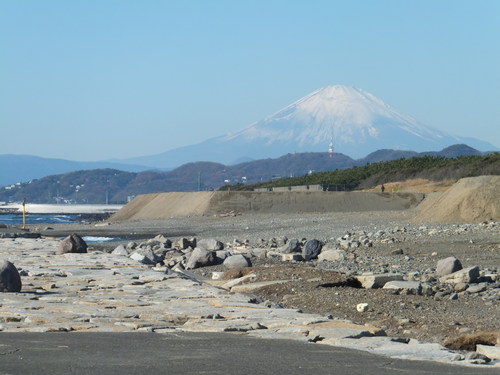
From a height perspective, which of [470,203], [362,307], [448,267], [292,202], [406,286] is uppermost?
[292,202]

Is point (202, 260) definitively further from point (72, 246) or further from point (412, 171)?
point (412, 171)

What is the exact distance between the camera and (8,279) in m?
12.0

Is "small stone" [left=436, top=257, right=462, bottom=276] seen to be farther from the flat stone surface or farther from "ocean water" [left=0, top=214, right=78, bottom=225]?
"ocean water" [left=0, top=214, right=78, bottom=225]

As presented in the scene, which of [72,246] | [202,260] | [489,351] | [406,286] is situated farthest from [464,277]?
[72,246]

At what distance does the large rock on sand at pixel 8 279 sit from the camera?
472 inches

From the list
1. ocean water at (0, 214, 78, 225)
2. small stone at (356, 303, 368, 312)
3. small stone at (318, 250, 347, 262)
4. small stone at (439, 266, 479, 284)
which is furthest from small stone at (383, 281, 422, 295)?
ocean water at (0, 214, 78, 225)

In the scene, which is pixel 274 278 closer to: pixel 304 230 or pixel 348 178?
pixel 304 230

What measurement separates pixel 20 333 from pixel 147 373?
2565 mm

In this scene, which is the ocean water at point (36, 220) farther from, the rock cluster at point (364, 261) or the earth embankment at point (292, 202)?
the rock cluster at point (364, 261)

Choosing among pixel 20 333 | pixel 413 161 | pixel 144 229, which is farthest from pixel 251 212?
pixel 20 333

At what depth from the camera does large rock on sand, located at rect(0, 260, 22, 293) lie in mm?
11992

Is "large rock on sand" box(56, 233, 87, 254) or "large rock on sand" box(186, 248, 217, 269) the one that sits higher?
"large rock on sand" box(56, 233, 87, 254)

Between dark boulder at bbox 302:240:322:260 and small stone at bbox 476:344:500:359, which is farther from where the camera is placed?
dark boulder at bbox 302:240:322:260

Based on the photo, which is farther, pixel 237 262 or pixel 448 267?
pixel 237 262
